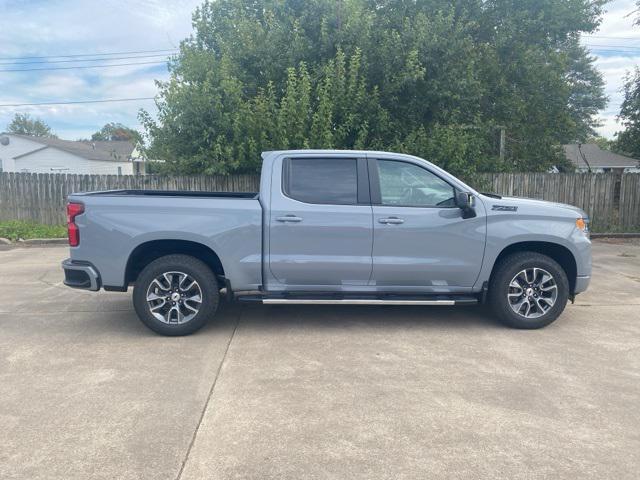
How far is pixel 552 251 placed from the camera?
583 cm

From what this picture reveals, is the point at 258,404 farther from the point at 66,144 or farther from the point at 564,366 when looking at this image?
the point at 66,144

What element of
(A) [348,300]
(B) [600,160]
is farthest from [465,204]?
(B) [600,160]

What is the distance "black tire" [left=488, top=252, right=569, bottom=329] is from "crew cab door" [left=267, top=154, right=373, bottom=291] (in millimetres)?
1448

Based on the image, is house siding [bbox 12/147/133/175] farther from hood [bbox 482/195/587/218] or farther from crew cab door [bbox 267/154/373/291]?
hood [bbox 482/195/587/218]

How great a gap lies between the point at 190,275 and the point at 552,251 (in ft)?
13.2

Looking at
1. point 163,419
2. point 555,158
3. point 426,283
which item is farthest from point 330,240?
point 555,158

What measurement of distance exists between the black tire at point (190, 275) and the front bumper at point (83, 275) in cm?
42

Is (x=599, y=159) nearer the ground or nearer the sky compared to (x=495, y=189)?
nearer the sky

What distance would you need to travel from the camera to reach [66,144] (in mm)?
42844

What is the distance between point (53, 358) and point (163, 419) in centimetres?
186

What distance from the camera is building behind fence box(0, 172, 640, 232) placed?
13742mm

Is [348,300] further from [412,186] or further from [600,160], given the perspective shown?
[600,160]

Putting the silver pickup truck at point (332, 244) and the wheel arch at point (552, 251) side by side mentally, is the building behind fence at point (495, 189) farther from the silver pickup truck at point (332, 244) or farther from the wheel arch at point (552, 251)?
the silver pickup truck at point (332, 244)

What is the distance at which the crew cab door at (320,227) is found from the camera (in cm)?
538
